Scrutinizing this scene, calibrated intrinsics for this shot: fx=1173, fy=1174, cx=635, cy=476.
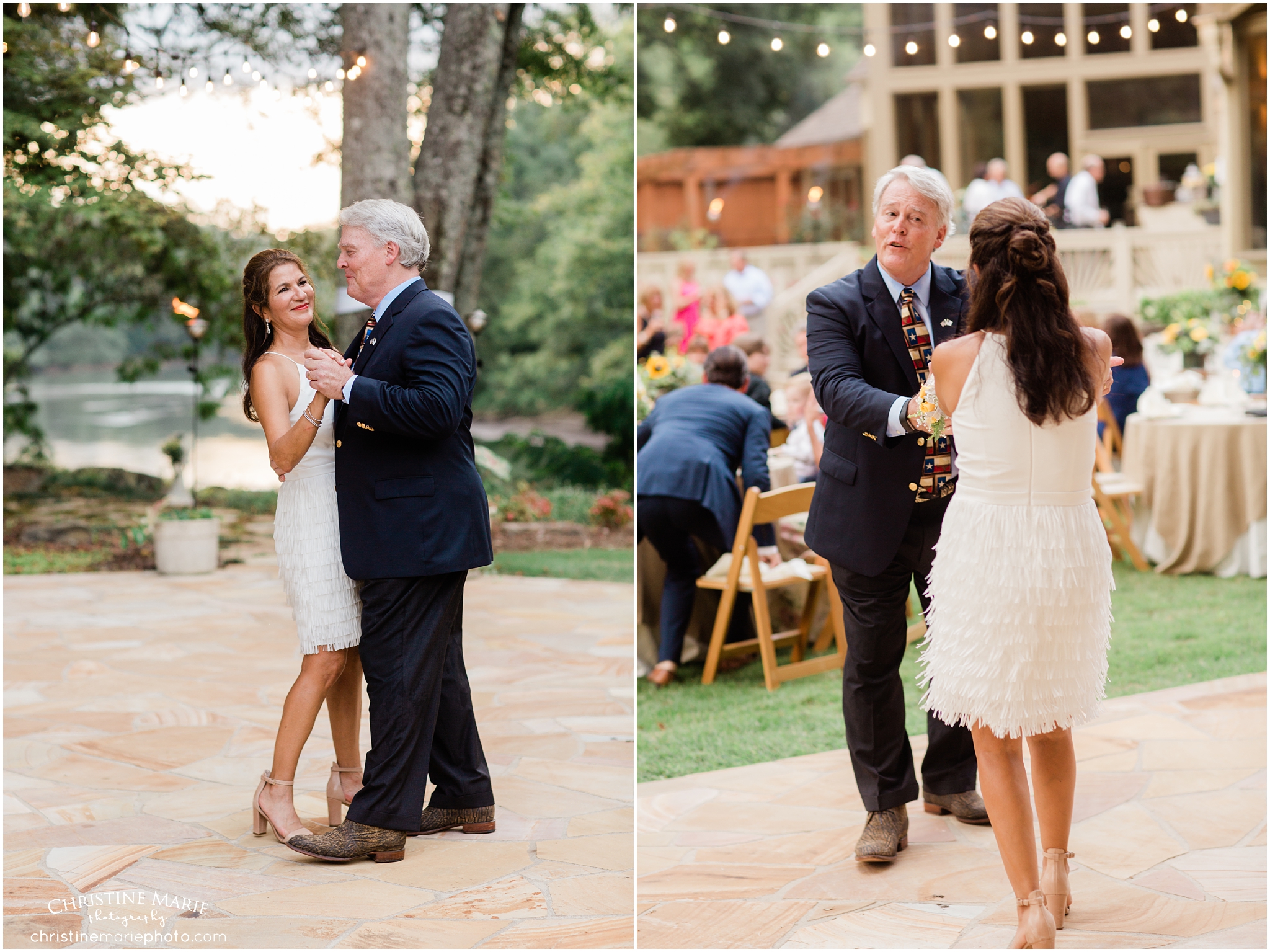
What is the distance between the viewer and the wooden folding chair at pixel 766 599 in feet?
17.9

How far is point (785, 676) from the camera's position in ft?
18.7

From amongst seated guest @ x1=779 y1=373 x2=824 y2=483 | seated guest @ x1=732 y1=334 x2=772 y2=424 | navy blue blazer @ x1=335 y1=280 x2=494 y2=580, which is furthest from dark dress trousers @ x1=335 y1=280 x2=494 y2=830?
seated guest @ x1=732 y1=334 x2=772 y2=424

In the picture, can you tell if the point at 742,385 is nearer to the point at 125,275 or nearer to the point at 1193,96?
the point at 125,275

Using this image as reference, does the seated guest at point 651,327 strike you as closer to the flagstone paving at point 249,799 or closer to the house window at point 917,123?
the flagstone paving at point 249,799

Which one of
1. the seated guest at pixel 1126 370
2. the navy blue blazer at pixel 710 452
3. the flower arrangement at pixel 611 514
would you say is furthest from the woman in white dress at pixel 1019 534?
the flower arrangement at pixel 611 514

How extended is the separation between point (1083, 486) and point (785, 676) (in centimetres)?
316

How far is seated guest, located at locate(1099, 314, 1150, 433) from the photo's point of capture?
27.9 ft

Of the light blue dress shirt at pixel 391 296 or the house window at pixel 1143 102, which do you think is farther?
the house window at pixel 1143 102

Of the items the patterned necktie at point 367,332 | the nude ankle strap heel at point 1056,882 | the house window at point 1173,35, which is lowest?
the nude ankle strap heel at point 1056,882

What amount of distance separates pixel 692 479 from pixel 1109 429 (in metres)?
4.93

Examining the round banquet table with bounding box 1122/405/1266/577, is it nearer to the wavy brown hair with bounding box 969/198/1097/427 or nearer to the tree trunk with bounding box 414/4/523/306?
the tree trunk with bounding box 414/4/523/306

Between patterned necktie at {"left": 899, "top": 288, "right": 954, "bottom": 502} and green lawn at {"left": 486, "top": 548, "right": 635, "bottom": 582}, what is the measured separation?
556cm

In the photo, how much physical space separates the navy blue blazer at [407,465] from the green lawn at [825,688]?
1595mm

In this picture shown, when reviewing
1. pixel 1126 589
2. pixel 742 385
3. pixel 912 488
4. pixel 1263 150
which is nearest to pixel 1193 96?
pixel 1263 150
